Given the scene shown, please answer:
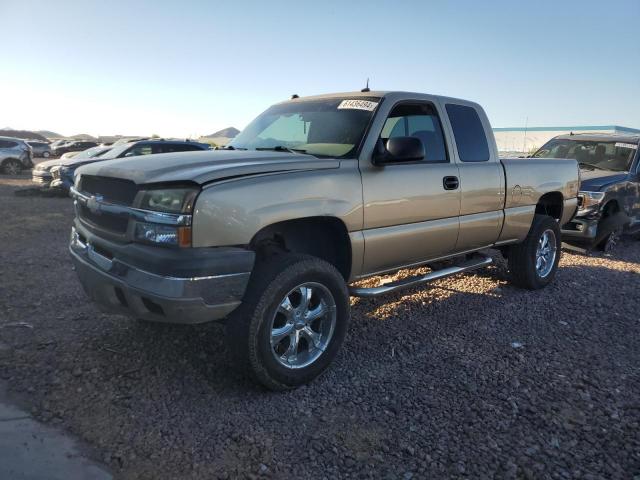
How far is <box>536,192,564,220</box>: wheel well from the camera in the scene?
5.71 metres

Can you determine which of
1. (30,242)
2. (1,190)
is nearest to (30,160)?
(1,190)

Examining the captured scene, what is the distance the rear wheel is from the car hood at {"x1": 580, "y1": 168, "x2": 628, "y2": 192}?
913 inches

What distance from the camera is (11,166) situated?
22.3 metres

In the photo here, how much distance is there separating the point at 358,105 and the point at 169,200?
186cm

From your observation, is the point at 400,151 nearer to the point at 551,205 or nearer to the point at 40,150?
the point at 551,205

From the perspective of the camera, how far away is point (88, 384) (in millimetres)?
3182

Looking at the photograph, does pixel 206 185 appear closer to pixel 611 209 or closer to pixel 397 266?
pixel 397 266

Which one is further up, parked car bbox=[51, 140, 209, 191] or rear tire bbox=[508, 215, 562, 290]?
parked car bbox=[51, 140, 209, 191]

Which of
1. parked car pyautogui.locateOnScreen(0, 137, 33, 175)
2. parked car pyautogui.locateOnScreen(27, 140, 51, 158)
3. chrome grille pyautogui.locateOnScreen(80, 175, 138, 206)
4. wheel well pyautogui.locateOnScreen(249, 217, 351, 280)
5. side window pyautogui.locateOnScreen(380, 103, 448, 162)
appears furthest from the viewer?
parked car pyautogui.locateOnScreen(27, 140, 51, 158)

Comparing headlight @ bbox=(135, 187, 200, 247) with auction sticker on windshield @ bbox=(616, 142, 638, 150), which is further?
auction sticker on windshield @ bbox=(616, 142, 638, 150)

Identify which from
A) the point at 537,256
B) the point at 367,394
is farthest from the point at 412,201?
the point at 537,256

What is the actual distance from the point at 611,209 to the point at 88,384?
306 inches

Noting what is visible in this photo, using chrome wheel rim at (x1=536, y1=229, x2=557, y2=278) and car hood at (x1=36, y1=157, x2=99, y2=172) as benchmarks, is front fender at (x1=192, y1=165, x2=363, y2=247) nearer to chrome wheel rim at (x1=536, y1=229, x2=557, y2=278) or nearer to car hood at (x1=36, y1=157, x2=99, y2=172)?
chrome wheel rim at (x1=536, y1=229, x2=557, y2=278)

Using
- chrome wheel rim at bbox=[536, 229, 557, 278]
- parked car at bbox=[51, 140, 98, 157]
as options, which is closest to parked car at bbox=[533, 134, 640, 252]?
chrome wheel rim at bbox=[536, 229, 557, 278]
